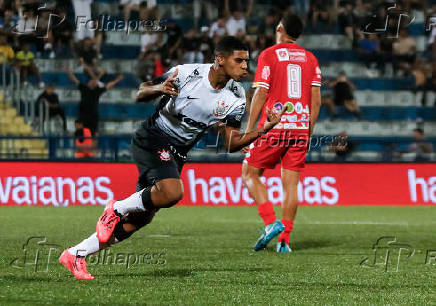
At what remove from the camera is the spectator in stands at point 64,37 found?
71.3ft

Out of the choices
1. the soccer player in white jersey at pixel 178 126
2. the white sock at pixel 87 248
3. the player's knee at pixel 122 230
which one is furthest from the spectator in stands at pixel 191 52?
the white sock at pixel 87 248

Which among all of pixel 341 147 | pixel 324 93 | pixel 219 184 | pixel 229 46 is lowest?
pixel 219 184

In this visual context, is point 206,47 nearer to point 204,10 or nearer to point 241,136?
point 204,10

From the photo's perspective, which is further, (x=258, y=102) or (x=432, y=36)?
(x=432, y=36)

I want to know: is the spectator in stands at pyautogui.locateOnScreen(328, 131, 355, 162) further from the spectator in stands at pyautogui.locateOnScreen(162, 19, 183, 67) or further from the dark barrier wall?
the spectator in stands at pyautogui.locateOnScreen(162, 19, 183, 67)

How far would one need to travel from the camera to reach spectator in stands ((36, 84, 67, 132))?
63.1ft

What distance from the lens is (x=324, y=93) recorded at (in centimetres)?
2100

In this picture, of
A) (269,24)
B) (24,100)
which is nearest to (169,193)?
(24,100)

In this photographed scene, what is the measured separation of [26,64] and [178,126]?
13971 mm

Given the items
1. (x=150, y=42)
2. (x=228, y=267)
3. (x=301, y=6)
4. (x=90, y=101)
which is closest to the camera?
(x=228, y=267)

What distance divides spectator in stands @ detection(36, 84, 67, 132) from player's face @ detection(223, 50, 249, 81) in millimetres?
12231

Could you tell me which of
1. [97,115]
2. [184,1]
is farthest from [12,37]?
[184,1]

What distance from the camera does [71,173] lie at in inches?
659

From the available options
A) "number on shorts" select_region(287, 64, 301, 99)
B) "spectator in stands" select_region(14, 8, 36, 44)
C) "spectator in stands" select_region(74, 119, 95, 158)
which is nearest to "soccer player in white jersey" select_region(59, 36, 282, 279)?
"number on shorts" select_region(287, 64, 301, 99)
